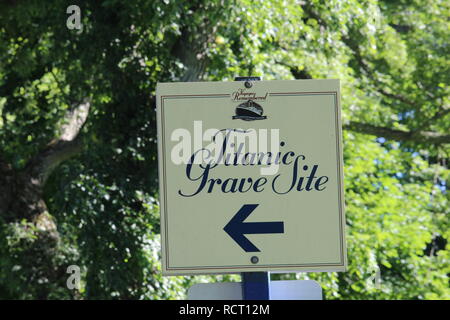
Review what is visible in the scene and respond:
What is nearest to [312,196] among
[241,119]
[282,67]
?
[241,119]

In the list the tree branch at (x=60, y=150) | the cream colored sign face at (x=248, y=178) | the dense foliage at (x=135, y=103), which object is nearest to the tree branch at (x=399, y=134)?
the dense foliage at (x=135, y=103)

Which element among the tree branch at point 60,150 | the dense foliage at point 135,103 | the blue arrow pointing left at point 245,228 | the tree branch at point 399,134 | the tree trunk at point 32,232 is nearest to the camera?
the blue arrow pointing left at point 245,228

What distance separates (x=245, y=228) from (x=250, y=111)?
0.42 metres

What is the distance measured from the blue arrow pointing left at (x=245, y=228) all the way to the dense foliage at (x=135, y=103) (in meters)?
5.24

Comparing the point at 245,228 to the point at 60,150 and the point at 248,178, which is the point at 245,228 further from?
the point at 60,150

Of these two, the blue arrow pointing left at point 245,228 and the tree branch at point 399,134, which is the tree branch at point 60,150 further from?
the blue arrow pointing left at point 245,228

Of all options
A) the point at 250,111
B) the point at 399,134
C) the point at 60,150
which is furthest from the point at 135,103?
the point at 250,111

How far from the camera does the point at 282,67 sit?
9.95 metres

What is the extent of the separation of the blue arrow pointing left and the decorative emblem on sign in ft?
1.03

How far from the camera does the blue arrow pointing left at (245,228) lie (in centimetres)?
300

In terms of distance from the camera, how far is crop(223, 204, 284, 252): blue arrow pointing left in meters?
3.00

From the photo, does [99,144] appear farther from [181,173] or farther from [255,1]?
[181,173]

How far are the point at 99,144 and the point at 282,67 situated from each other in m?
2.36

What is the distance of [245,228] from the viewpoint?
9.85 feet
